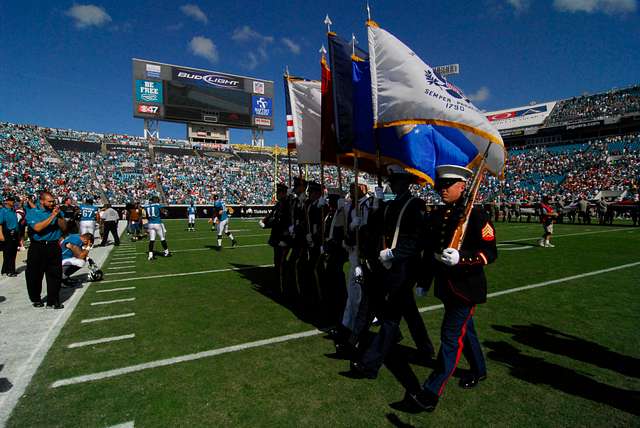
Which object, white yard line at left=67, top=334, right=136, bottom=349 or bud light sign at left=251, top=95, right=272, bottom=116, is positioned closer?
white yard line at left=67, top=334, right=136, bottom=349

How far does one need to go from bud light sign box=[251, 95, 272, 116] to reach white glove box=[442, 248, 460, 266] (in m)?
49.2

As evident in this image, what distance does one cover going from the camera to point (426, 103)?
4.35 m

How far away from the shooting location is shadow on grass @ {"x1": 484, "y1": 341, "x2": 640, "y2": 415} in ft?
10.6

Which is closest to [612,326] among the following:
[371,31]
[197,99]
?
[371,31]

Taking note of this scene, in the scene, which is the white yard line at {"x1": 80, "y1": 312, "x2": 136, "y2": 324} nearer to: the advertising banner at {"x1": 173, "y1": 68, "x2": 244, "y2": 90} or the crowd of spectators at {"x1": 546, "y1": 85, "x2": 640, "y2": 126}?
the advertising banner at {"x1": 173, "y1": 68, "x2": 244, "y2": 90}

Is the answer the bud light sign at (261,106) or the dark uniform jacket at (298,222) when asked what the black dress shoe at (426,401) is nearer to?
the dark uniform jacket at (298,222)

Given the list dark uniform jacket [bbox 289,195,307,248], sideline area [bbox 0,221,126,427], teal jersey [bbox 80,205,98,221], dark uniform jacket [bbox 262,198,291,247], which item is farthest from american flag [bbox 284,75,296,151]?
teal jersey [bbox 80,205,98,221]

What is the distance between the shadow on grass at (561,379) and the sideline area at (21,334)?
4763 millimetres

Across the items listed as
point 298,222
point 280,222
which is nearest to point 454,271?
point 298,222

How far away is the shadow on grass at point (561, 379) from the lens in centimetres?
324

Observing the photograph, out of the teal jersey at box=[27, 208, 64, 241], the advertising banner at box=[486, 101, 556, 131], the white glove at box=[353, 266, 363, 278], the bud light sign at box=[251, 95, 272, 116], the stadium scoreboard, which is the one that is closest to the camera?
the white glove at box=[353, 266, 363, 278]

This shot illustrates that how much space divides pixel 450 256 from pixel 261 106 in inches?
1957

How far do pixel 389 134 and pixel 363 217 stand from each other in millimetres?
1979

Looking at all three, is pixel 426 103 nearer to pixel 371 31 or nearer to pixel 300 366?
pixel 371 31
